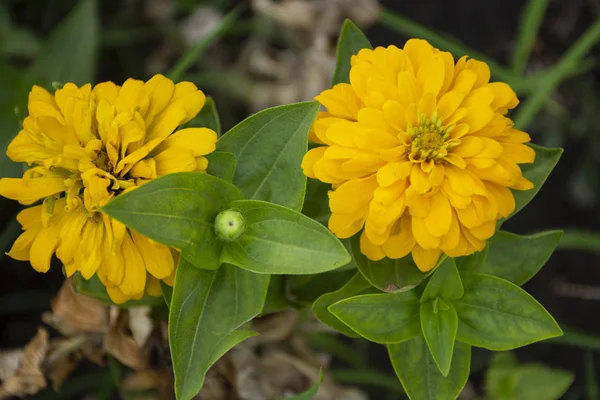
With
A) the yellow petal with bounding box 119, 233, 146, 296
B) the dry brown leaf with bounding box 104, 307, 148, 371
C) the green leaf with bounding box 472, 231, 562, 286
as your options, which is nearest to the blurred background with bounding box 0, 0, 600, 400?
the dry brown leaf with bounding box 104, 307, 148, 371

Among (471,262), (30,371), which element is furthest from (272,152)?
(30,371)

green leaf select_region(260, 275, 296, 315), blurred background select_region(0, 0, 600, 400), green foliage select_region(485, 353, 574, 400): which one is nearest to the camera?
green leaf select_region(260, 275, 296, 315)

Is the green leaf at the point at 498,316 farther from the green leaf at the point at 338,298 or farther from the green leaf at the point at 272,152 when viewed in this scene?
the green leaf at the point at 272,152

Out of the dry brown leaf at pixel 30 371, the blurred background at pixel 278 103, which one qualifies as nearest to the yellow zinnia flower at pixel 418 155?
the blurred background at pixel 278 103

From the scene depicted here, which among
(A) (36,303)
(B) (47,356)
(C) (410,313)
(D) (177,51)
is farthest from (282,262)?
(D) (177,51)

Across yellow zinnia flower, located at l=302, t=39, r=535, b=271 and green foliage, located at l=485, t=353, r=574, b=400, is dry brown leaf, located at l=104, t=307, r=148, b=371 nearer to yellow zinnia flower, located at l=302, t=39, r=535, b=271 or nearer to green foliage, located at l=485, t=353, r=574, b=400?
yellow zinnia flower, located at l=302, t=39, r=535, b=271

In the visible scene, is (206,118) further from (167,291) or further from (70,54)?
(70,54)
